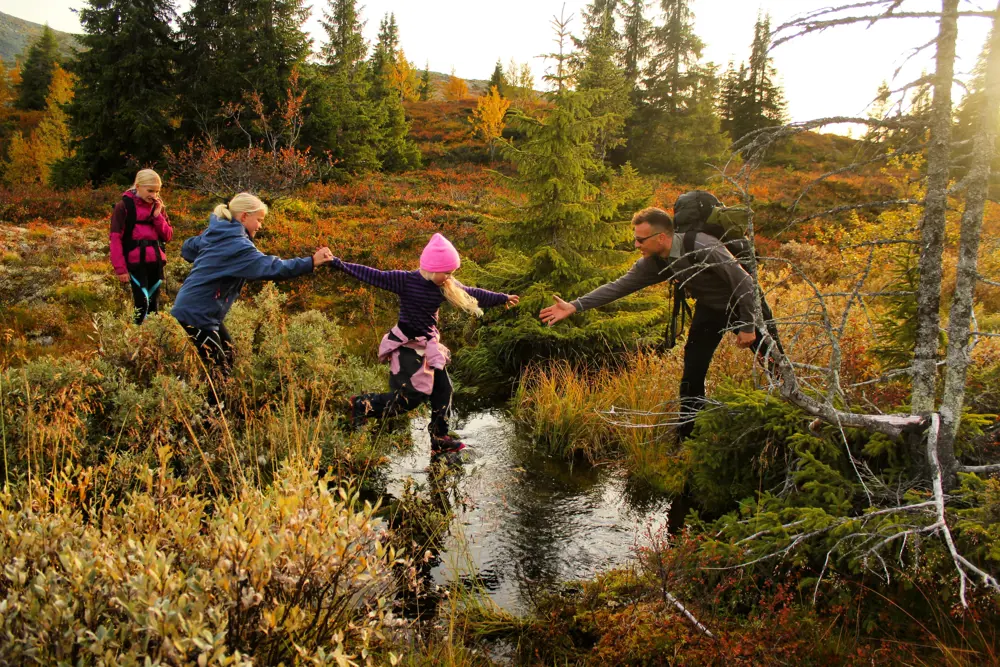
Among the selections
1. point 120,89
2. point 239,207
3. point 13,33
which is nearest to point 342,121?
point 120,89

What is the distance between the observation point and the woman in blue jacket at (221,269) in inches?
181

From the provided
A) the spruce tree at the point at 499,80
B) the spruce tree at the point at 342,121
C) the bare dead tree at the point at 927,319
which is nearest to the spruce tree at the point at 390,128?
the spruce tree at the point at 342,121

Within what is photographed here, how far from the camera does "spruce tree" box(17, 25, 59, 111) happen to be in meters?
49.3

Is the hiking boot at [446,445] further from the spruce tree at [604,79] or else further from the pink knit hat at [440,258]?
the spruce tree at [604,79]

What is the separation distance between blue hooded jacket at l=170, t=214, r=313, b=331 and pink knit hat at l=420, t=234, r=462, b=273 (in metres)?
0.93

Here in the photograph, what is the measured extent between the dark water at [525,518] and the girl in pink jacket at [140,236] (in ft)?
11.9

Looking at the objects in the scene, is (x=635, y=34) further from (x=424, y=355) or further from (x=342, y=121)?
(x=424, y=355)

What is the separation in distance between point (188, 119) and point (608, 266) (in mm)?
24528

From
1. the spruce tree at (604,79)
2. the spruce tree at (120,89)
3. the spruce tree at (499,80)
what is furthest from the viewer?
the spruce tree at (499,80)

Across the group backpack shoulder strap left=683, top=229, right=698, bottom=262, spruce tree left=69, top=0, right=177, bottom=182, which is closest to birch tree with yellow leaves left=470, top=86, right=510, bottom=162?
spruce tree left=69, top=0, right=177, bottom=182

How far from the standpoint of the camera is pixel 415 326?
4766 millimetres

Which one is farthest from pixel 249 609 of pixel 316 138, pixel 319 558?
pixel 316 138

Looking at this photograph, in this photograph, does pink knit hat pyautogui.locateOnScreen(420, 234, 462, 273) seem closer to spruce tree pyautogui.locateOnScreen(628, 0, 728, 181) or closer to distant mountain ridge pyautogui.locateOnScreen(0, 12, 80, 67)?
spruce tree pyautogui.locateOnScreen(628, 0, 728, 181)

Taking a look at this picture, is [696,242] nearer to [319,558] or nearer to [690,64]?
[319,558]
